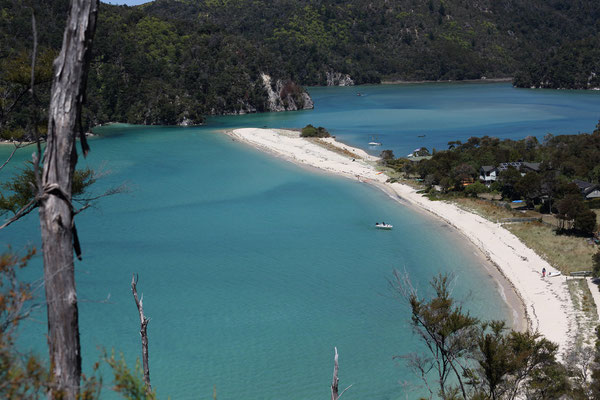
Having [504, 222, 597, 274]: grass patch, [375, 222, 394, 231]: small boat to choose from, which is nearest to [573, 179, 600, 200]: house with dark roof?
[504, 222, 597, 274]: grass patch

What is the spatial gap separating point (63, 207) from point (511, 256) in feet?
91.5

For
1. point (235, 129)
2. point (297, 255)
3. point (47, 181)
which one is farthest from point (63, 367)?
point (235, 129)

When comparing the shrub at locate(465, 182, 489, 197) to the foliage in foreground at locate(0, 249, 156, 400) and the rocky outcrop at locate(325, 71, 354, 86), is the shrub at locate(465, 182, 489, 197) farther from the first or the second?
the rocky outcrop at locate(325, 71, 354, 86)

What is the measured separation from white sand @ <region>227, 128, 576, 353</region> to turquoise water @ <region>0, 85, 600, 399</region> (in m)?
1.20

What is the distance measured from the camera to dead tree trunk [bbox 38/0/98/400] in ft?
12.3

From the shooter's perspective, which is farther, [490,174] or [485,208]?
[490,174]

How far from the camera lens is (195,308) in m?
23.7

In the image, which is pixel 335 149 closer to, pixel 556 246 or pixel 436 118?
pixel 436 118

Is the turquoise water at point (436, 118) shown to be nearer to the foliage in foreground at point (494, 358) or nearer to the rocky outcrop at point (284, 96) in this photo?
the rocky outcrop at point (284, 96)

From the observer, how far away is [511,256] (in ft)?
93.0

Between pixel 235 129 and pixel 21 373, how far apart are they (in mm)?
82232

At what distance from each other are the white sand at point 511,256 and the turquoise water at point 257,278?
1203 millimetres

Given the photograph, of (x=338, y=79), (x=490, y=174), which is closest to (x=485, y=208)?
(x=490, y=174)

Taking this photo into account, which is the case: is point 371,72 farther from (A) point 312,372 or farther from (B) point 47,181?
(B) point 47,181
